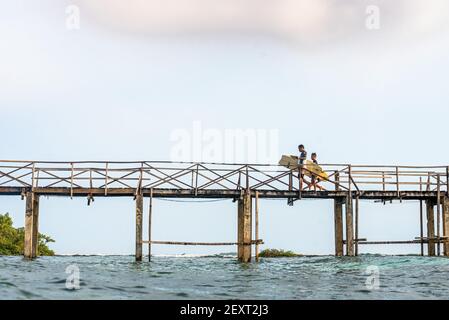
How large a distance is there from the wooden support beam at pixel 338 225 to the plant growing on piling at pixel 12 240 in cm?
1860

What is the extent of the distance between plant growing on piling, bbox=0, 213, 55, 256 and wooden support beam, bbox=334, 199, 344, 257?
18.6 metres

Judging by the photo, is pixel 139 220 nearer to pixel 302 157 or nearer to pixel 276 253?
pixel 302 157

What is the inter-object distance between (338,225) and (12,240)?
2027 cm

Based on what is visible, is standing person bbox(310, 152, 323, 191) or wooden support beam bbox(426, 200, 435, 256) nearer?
standing person bbox(310, 152, 323, 191)

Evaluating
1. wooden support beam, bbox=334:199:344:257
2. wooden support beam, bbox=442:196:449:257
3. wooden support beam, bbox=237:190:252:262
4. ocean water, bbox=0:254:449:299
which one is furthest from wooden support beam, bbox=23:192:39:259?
wooden support beam, bbox=442:196:449:257

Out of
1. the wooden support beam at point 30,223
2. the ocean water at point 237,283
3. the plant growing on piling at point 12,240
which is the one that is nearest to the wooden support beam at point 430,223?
the ocean water at point 237,283

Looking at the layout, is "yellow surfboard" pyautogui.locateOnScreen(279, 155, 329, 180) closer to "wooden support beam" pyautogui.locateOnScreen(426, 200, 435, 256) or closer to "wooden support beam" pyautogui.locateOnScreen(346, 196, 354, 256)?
"wooden support beam" pyautogui.locateOnScreen(346, 196, 354, 256)

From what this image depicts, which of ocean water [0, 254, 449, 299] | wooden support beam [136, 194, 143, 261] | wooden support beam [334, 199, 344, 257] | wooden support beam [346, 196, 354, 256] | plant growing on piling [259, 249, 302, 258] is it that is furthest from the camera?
plant growing on piling [259, 249, 302, 258]

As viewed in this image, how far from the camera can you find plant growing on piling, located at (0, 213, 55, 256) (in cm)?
3772

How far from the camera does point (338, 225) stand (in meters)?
28.2

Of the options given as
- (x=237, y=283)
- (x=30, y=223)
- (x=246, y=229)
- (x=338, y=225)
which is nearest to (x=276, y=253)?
(x=338, y=225)

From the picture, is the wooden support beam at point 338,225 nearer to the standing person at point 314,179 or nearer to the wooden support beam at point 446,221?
the standing person at point 314,179
